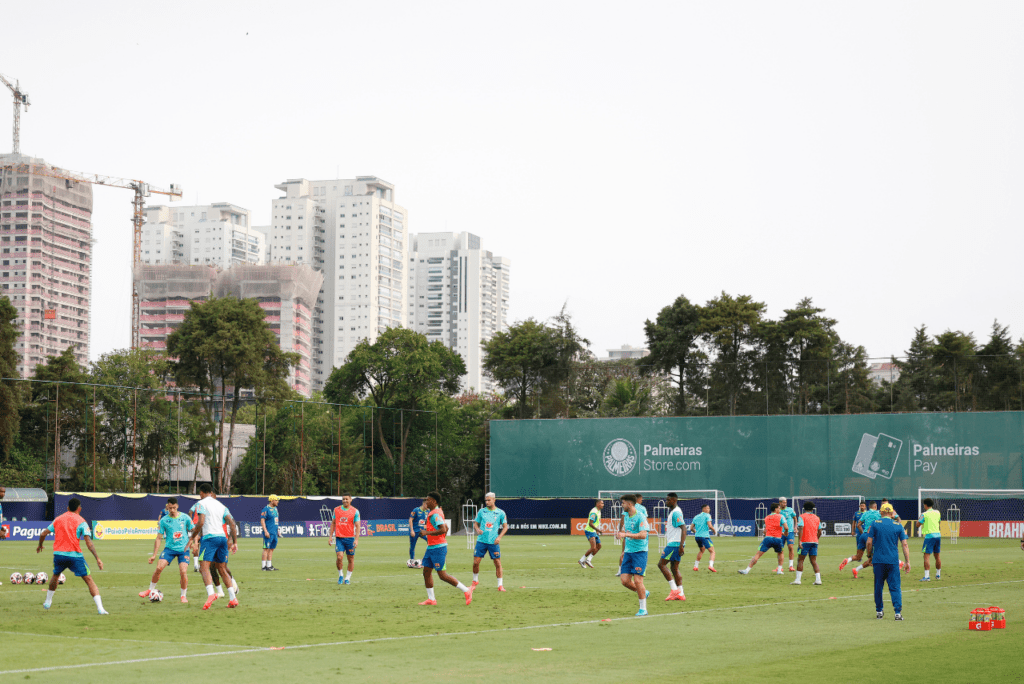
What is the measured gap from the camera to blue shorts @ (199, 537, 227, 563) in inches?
723

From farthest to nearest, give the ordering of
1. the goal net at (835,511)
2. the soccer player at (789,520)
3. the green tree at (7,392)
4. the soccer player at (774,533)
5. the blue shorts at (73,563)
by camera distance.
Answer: the green tree at (7,392)
the goal net at (835,511)
the soccer player at (789,520)
the soccer player at (774,533)
the blue shorts at (73,563)

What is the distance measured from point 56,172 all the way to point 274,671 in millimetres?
192032

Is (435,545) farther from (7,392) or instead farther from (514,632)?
(7,392)

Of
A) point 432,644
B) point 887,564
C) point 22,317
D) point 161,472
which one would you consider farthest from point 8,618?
point 22,317

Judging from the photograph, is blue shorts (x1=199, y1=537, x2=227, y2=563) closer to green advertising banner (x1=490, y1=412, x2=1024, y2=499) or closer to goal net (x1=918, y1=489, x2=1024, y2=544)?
goal net (x1=918, y1=489, x2=1024, y2=544)

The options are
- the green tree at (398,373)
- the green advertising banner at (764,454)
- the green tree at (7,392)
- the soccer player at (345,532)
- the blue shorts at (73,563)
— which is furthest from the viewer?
the green tree at (398,373)

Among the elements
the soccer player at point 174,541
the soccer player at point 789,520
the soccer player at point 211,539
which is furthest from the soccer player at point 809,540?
the soccer player at point 174,541

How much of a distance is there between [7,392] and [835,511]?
161 feet

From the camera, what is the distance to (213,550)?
18.5m

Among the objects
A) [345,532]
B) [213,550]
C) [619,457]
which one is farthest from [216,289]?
[213,550]

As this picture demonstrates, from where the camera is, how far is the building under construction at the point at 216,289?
178 metres

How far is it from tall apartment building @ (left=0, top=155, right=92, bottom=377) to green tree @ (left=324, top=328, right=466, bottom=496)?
105634mm

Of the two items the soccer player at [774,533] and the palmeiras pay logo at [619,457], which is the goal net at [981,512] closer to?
the palmeiras pay logo at [619,457]

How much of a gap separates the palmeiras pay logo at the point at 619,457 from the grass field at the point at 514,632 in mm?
38325
